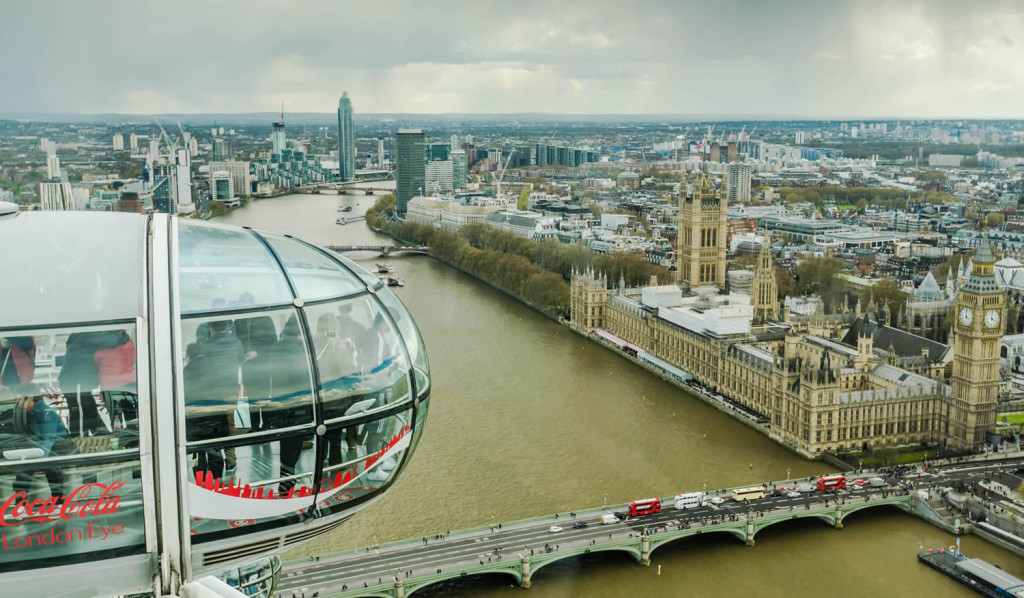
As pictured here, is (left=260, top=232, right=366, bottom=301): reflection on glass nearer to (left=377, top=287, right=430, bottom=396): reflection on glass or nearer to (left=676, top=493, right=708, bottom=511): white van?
(left=377, top=287, right=430, bottom=396): reflection on glass

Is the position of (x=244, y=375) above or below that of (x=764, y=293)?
above

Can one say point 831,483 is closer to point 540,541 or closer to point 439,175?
point 540,541

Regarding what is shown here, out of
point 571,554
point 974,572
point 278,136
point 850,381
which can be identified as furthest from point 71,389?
point 278,136

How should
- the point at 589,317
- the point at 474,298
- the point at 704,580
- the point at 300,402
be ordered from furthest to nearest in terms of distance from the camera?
the point at 474,298 → the point at 589,317 → the point at 704,580 → the point at 300,402

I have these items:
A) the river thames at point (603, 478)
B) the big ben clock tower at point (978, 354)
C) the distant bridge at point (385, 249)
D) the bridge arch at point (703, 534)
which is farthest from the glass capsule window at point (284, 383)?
the distant bridge at point (385, 249)

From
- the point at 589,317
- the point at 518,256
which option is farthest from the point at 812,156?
the point at 589,317

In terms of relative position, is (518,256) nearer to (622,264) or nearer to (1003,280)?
(622,264)

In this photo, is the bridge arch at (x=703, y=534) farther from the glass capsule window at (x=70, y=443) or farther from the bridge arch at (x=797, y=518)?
the glass capsule window at (x=70, y=443)
